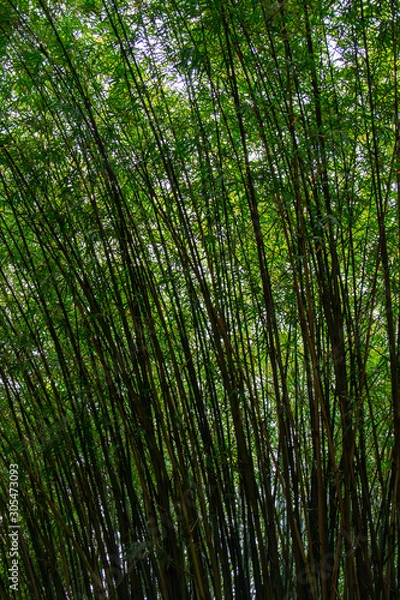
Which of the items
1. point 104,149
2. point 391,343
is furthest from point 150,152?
point 391,343

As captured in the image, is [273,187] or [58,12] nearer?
[273,187]

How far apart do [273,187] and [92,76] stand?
1.09m

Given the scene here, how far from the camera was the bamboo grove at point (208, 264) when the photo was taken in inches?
106

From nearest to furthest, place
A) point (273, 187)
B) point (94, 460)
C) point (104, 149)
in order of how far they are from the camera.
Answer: point (273, 187)
point (104, 149)
point (94, 460)

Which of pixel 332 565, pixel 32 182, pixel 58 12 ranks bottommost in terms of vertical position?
pixel 332 565

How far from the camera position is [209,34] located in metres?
2.79

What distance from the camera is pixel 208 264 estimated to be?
302cm

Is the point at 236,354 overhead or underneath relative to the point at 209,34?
underneath

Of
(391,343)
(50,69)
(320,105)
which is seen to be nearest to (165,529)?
(391,343)

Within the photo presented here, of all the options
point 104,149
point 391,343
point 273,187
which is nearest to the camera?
point 391,343

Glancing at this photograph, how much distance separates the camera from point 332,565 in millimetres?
2812

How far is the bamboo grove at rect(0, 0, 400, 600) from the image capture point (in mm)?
2689

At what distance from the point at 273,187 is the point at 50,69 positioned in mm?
1284

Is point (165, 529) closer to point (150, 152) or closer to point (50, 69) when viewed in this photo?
point (150, 152)
